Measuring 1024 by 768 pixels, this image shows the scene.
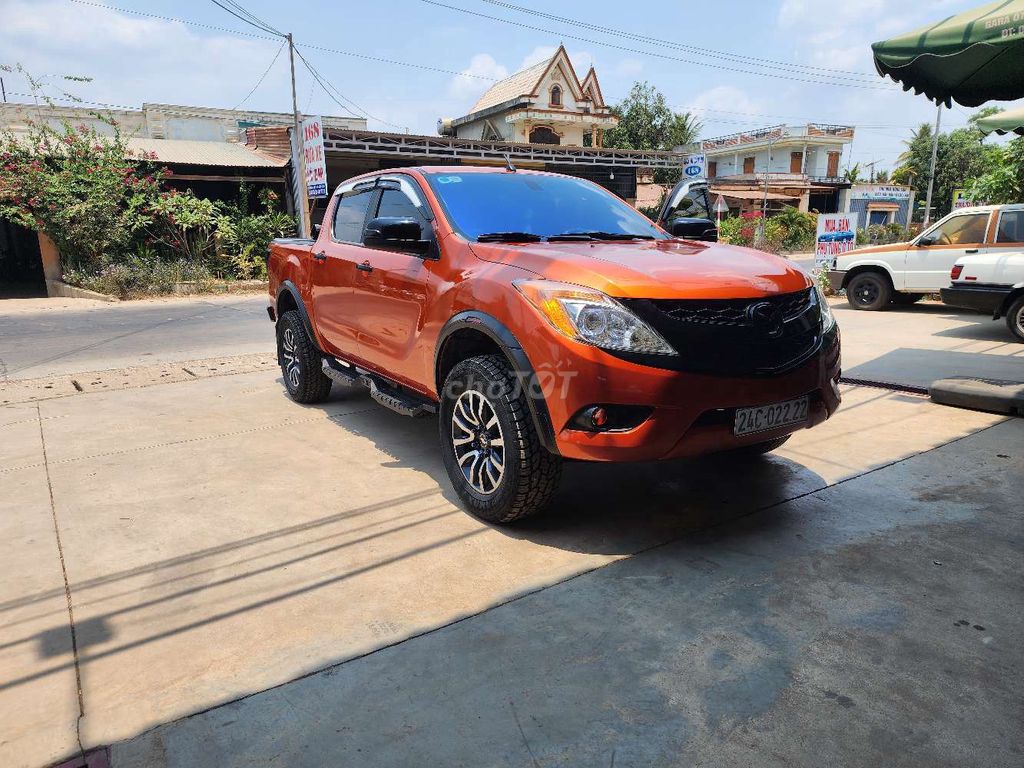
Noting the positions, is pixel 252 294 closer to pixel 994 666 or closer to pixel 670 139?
pixel 994 666

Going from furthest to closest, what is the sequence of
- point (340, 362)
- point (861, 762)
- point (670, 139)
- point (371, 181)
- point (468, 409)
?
point (670, 139) < point (340, 362) < point (371, 181) < point (468, 409) < point (861, 762)

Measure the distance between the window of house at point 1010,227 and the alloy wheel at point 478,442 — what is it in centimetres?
984

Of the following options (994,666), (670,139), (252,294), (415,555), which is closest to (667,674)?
(994,666)

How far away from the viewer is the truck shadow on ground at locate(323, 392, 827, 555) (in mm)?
3383

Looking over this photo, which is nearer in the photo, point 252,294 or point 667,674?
point 667,674

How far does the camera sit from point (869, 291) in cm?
1184

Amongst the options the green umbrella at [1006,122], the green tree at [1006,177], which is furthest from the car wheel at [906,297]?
the green umbrella at [1006,122]

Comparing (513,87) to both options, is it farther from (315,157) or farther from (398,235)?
(398,235)

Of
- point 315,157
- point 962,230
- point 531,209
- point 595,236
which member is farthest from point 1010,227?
point 315,157

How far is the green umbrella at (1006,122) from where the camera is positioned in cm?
639

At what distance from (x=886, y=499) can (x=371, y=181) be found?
3.87 metres

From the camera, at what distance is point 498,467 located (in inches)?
131

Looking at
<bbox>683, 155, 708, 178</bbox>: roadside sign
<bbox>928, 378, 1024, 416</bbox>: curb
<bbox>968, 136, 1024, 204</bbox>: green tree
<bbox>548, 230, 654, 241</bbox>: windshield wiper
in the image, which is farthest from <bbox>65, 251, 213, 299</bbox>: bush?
<bbox>968, 136, 1024, 204</bbox>: green tree

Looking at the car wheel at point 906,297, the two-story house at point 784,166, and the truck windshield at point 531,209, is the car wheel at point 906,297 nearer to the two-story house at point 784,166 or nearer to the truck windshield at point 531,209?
the truck windshield at point 531,209
